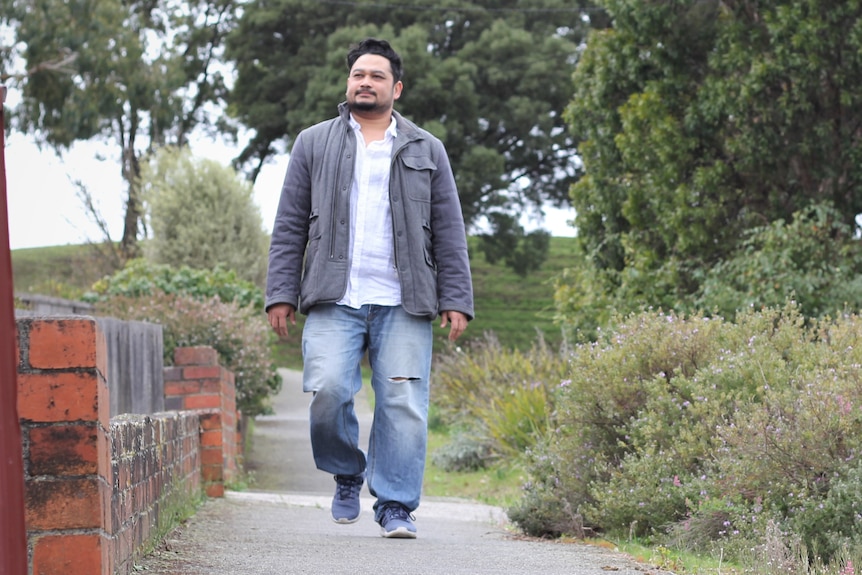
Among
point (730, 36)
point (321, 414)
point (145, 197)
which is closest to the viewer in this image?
point (321, 414)

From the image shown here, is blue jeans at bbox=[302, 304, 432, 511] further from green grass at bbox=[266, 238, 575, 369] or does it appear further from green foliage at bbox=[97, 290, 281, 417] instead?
green grass at bbox=[266, 238, 575, 369]

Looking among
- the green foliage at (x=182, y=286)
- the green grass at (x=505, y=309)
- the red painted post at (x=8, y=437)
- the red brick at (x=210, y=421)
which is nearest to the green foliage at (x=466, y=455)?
the green foliage at (x=182, y=286)

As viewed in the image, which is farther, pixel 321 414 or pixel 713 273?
pixel 713 273

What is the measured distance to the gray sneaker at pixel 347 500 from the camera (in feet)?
17.3

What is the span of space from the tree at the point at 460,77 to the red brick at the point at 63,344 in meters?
26.9

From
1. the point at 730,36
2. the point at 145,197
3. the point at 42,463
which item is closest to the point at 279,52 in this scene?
the point at 145,197

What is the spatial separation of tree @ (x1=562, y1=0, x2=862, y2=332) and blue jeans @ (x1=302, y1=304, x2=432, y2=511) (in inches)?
216

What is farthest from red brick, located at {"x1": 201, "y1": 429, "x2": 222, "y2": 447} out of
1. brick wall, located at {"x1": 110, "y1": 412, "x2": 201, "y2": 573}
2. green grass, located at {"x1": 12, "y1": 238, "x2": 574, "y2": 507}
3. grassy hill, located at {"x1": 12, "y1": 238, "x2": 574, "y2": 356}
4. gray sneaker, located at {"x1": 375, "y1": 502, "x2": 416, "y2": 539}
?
grassy hill, located at {"x1": 12, "y1": 238, "x2": 574, "y2": 356}

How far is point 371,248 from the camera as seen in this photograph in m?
5.01

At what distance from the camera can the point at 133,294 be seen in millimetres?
13320

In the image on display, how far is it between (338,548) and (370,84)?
190 centimetres

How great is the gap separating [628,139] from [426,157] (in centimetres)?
746

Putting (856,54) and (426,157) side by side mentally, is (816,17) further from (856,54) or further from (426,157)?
(426,157)

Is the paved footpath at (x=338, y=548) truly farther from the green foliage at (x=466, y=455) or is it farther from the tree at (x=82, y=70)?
the tree at (x=82, y=70)
